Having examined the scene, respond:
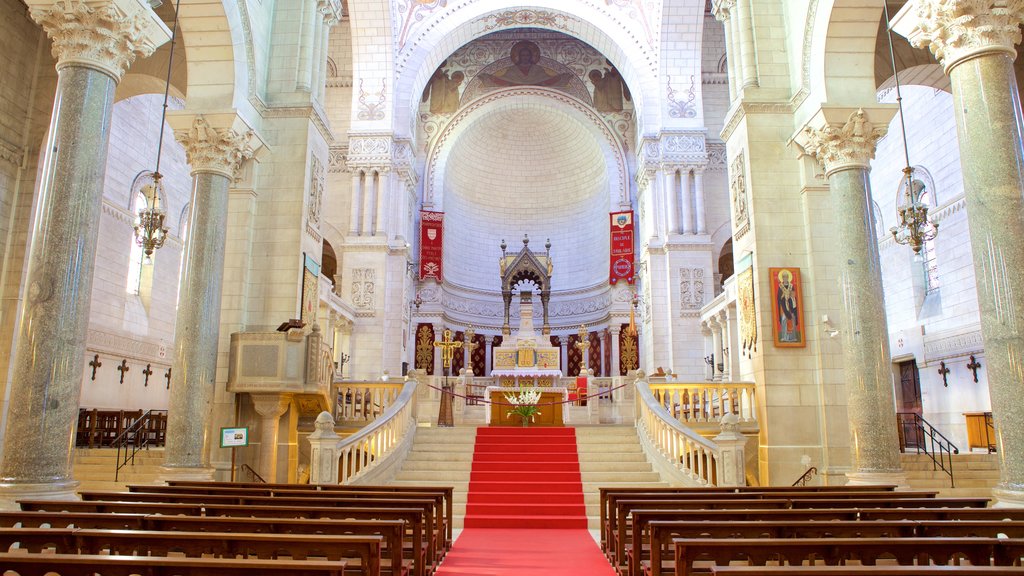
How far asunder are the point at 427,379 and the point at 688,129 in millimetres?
13308

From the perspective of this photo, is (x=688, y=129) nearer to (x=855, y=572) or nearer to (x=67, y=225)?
(x=67, y=225)

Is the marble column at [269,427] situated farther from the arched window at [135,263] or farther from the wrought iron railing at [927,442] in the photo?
the wrought iron railing at [927,442]

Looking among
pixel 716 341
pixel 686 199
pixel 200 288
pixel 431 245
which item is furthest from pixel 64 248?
pixel 431 245

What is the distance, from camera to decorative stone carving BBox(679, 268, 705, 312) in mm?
24312

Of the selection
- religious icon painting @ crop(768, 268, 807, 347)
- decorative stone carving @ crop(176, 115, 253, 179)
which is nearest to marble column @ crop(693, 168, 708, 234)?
religious icon painting @ crop(768, 268, 807, 347)

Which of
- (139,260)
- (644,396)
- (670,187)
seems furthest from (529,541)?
(670,187)

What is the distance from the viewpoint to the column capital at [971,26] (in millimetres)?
7906

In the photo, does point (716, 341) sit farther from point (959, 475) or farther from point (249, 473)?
point (249, 473)

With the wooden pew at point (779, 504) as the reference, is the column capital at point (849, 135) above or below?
above

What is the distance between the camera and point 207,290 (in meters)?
11.8

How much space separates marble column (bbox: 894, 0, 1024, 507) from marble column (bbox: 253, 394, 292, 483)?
10.5 m

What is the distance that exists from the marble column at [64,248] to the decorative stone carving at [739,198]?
10.5 metres

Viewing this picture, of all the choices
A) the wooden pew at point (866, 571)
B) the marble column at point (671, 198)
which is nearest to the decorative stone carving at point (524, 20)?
the marble column at point (671, 198)

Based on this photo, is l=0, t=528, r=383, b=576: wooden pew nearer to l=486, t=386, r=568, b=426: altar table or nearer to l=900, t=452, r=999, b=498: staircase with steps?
l=900, t=452, r=999, b=498: staircase with steps
